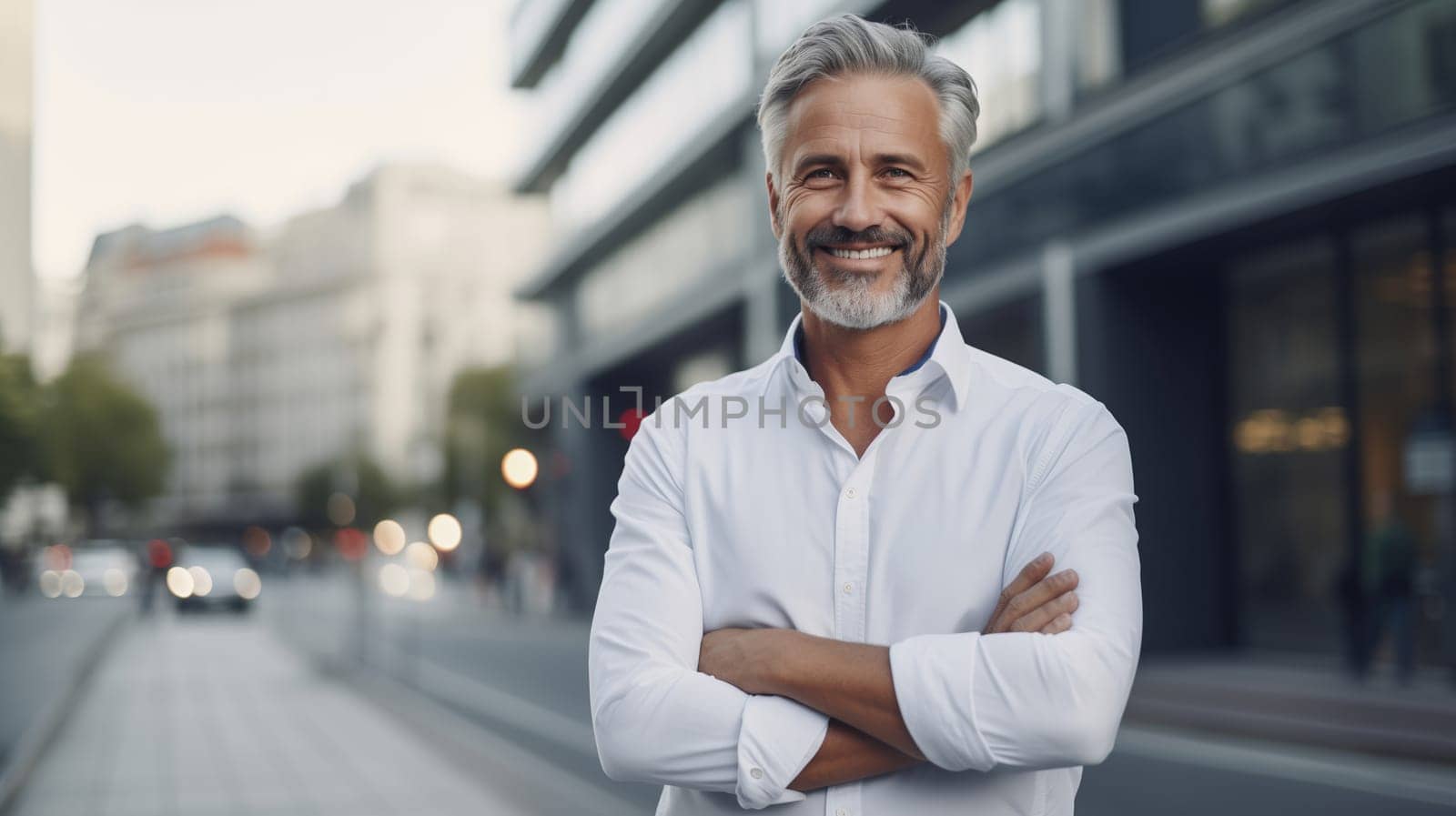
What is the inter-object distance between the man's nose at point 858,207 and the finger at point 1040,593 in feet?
1.78

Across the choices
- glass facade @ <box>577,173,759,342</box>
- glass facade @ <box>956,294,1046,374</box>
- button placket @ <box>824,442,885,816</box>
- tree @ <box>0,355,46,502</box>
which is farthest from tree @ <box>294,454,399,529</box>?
button placket @ <box>824,442,885,816</box>

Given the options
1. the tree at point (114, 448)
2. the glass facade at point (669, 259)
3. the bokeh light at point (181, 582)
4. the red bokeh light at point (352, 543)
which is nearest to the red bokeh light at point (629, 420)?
the red bokeh light at point (352, 543)

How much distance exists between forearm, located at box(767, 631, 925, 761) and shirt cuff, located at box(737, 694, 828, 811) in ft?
0.07

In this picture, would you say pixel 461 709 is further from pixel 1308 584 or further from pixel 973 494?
pixel 973 494

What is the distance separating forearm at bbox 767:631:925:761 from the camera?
194cm

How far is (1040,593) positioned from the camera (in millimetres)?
1938

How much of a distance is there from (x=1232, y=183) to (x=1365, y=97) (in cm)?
181

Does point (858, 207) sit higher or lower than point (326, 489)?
lower

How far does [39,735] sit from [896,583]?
1026cm

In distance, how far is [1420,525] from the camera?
1551cm

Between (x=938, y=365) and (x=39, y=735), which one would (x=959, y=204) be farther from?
(x=39, y=735)

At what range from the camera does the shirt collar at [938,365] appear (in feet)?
6.96

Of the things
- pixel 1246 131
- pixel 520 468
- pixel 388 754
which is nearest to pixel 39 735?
pixel 388 754

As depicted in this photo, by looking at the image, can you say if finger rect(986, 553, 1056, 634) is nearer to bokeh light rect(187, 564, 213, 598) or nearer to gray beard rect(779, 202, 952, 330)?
gray beard rect(779, 202, 952, 330)
